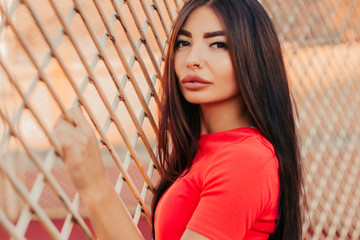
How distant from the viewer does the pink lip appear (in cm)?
84

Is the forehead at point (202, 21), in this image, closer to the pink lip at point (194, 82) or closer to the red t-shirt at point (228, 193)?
the pink lip at point (194, 82)

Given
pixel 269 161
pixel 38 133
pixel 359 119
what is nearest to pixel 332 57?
pixel 359 119

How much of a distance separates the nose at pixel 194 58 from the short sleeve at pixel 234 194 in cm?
18

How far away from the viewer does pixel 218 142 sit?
2.83 ft

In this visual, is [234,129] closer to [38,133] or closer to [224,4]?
[224,4]

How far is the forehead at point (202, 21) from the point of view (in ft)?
2.78

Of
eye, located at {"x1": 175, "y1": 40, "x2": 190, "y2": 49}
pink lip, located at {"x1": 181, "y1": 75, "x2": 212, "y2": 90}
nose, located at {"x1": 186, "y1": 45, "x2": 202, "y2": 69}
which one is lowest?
pink lip, located at {"x1": 181, "y1": 75, "x2": 212, "y2": 90}

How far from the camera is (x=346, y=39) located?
2053 mm

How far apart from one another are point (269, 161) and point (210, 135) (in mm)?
180

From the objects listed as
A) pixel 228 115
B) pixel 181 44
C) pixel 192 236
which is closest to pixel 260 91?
pixel 228 115

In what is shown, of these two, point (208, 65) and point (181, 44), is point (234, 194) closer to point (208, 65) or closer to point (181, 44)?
point (208, 65)

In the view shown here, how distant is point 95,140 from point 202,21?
325 mm

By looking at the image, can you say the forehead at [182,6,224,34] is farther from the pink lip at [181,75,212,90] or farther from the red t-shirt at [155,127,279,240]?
the red t-shirt at [155,127,279,240]

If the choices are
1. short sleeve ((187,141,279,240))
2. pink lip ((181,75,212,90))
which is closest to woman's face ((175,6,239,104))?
pink lip ((181,75,212,90))
